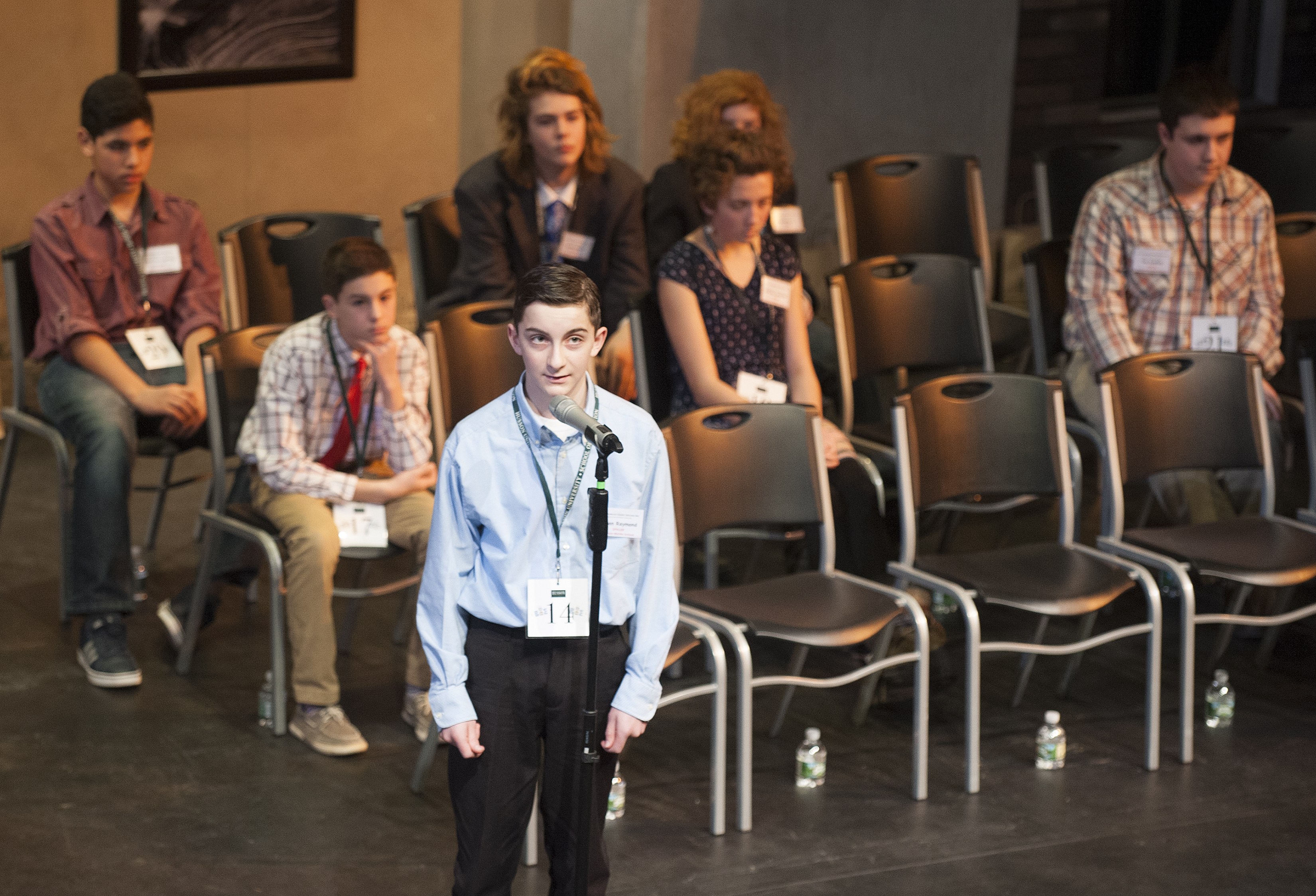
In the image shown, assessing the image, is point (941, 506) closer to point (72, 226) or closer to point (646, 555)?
point (646, 555)

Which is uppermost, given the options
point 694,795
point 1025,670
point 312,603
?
point 312,603

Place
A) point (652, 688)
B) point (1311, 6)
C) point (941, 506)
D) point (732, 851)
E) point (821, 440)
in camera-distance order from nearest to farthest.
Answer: point (652, 688) → point (732, 851) → point (821, 440) → point (941, 506) → point (1311, 6)

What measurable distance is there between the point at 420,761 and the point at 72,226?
1.80 metres

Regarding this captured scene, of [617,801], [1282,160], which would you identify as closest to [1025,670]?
[617,801]

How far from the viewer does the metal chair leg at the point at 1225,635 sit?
162 inches

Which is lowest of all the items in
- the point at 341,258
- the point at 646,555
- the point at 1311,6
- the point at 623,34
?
the point at 646,555

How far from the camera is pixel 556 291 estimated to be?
228cm

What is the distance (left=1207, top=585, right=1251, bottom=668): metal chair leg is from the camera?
13.5 ft

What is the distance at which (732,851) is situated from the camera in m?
3.17

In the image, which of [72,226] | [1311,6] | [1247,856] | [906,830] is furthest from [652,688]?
[1311,6]

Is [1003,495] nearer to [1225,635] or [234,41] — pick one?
[1225,635]

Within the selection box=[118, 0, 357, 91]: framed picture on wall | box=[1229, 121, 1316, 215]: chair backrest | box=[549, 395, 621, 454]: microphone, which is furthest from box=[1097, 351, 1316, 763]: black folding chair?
box=[118, 0, 357, 91]: framed picture on wall

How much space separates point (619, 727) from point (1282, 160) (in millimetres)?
4333

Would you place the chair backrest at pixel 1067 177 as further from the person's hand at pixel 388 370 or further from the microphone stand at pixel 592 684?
the microphone stand at pixel 592 684
